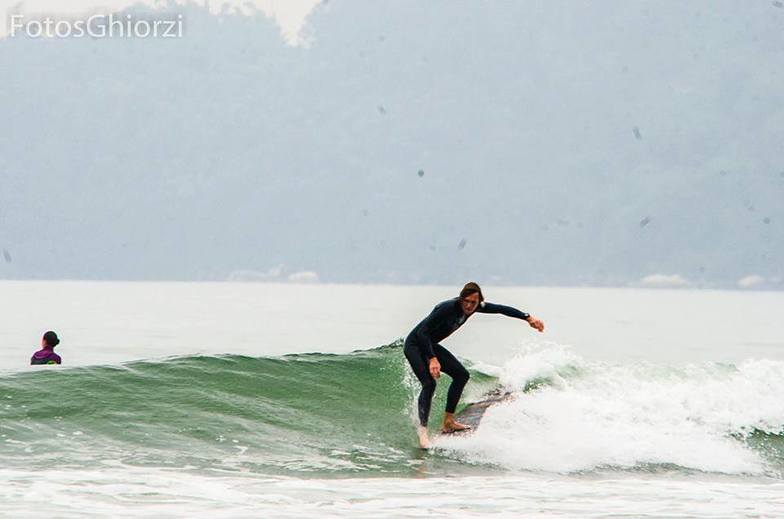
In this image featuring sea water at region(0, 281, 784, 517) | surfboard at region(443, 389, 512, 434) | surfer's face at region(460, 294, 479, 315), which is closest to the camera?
sea water at region(0, 281, 784, 517)

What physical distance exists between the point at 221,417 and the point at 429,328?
3258 mm

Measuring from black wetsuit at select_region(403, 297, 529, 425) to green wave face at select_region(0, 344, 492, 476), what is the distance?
787 mm

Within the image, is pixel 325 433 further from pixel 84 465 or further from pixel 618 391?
pixel 618 391

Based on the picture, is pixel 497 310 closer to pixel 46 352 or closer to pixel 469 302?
pixel 469 302

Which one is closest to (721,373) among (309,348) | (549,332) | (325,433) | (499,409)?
(499,409)

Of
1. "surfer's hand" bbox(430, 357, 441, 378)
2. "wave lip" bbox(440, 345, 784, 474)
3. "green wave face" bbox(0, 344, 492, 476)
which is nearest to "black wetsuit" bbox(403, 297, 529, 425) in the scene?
"surfer's hand" bbox(430, 357, 441, 378)

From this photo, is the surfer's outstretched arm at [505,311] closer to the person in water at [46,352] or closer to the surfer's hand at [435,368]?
the surfer's hand at [435,368]

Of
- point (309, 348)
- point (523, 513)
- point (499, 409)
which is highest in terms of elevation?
point (309, 348)

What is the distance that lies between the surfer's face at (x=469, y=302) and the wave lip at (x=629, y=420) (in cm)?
166

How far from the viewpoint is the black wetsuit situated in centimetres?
1272

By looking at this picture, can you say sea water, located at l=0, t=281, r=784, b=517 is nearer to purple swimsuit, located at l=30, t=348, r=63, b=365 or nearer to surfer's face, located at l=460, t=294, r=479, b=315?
purple swimsuit, located at l=30, t=348, r=63, b=365

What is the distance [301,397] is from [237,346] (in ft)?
61.4

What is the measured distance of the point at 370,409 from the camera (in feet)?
51.6

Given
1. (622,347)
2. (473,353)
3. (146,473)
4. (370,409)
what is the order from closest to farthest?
(146,473) < (370,409) < (473,353) < (622,347)
